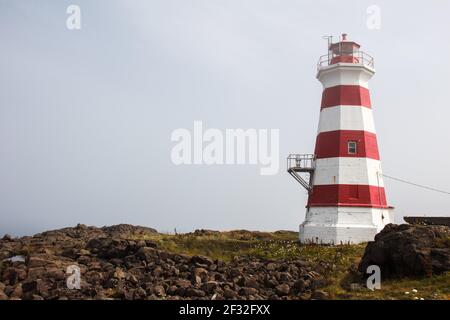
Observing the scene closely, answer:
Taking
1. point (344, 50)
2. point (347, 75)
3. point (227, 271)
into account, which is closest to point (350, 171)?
point (347, 75)

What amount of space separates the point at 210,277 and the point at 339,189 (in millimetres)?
11288

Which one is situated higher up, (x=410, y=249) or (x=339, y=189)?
(x=339, y=189)

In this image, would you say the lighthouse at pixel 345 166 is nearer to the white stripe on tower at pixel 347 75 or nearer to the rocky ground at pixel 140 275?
the white stripe on tower at pixel 347 75

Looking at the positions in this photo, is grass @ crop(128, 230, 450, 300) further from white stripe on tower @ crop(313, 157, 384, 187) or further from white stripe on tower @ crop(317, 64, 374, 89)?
white stripe on tower @ crop(317, 64, 374, 89)

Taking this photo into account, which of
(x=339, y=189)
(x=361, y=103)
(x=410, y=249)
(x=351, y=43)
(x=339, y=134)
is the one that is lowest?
(x=410, y=249)

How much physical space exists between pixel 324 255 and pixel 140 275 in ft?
31.3

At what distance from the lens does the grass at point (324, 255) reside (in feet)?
51.1

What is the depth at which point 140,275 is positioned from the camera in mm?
18172

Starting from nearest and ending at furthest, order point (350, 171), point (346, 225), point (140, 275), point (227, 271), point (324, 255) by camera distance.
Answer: point (140, 275)
point (227, 271)
point (324, 255)
point (346, 225)
point (350, 171)

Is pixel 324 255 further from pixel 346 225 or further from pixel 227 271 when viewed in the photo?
pixel 227 271

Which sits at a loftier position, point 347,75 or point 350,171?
point 347,75

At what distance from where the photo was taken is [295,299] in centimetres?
1555
